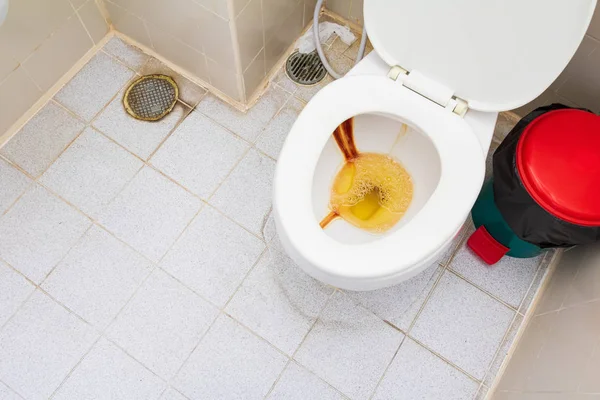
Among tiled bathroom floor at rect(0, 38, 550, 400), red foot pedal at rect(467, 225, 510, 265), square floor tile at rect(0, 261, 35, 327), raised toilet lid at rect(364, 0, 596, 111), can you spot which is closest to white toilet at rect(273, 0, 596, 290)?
raised toilet lid at rect(364, 0, 596, 111)

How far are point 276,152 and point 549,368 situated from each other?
33.7 inches

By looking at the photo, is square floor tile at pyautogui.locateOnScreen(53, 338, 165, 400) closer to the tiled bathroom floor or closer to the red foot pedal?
the tiled bathroom floor

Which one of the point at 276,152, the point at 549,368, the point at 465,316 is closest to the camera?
the point at 549,368

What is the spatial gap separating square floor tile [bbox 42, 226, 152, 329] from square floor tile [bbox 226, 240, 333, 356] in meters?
0.27

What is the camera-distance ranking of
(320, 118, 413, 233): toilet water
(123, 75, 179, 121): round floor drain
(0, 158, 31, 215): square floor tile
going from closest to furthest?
(320, 118, 413, 233): toilet water, (0, 158, 31, 215): square floor tile, (123, 75, 179, 121): round floor drain

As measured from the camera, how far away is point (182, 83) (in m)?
1.57

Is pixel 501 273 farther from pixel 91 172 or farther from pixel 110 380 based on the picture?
pixel 91 172

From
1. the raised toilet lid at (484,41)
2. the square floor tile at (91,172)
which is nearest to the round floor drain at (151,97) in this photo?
the square floor tile at (91,172)

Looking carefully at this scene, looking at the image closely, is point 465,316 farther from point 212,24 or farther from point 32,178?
point 32,178

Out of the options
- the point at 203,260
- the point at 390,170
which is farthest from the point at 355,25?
the point at 203,260

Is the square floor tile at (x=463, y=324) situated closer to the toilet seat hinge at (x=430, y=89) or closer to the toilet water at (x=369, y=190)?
the toilet water at (x=369, y=190)

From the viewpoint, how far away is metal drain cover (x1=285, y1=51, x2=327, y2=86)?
1.58m

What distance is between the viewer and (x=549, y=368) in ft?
3.59

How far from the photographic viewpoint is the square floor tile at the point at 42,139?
1464 millimetres
